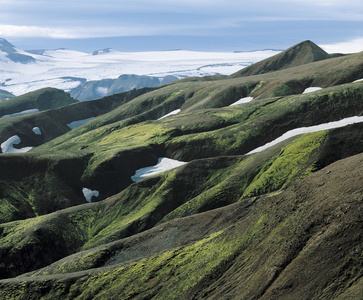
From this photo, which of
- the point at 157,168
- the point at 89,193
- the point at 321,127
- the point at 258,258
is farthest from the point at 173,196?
the point at 258,258

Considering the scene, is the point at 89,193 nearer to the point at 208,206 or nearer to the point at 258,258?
the point at 208,206

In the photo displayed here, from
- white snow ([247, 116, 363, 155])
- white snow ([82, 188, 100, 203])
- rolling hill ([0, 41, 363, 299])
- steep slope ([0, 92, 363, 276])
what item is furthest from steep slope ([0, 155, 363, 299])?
white snow ([82, 188, 100, 203])

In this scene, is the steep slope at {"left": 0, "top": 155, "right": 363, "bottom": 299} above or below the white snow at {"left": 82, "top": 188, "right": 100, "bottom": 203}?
above

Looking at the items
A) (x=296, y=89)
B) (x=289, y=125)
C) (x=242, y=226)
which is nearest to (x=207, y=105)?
(x=296, y=89)

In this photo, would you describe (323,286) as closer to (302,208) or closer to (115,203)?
(302,208)

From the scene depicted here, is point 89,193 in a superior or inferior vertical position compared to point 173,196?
inferior

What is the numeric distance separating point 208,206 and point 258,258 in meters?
38.7

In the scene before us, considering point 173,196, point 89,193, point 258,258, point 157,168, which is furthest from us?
point 157,168

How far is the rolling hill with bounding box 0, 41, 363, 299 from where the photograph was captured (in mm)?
41969

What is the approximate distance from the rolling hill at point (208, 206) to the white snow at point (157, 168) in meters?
0.65

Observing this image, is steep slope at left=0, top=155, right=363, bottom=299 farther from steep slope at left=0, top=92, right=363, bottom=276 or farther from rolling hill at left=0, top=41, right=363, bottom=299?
steep slope at left=0, top=92, right=363, bottom=276

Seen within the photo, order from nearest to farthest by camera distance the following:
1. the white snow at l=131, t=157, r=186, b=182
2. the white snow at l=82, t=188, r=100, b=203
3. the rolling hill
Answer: the rolling hill → the white snow at l=82, t=188, r=100, b=203 → the white snow at l=131, t=157, r=186, b=182

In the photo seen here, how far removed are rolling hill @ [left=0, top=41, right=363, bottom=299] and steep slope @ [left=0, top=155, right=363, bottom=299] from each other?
0.16 metres

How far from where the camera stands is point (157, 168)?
13350 centimetres
